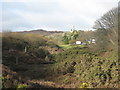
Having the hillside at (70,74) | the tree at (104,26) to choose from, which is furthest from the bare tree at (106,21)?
the hillside at (70,74)

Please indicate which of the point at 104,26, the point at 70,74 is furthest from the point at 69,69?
the point at 104,26

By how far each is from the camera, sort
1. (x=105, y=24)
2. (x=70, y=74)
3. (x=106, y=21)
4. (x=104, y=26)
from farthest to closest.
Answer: (x=104, y=26) → (x=105, y=24) → (x=106, y=21) → (x=70, y=74)

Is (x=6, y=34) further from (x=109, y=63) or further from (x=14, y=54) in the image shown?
(x=109, y=63)

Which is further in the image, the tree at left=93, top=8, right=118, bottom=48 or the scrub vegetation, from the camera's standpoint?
the tree at left=93, top=8, right=118, bottom=48

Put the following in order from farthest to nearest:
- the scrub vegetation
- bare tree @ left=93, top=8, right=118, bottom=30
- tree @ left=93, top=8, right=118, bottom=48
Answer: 1. tree @ left=93, top=8, right=118, bottom=48
2. bare tree @ left=93, top=8, right=118, bottom=30
3. the scrub vegetation

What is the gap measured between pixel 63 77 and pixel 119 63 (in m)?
3.37

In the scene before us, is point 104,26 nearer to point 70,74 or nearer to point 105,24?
point 105,24

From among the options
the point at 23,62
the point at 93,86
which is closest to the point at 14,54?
the point at 23,62

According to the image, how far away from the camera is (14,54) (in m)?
16.6

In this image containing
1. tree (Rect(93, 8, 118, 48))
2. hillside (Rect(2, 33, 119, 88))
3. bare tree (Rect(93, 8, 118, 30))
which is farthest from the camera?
tree (Rect(93, 8, 118, 48))

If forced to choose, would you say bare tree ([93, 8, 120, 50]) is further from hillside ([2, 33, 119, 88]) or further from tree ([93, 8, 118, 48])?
hillside ([2, 33, 119, 88])

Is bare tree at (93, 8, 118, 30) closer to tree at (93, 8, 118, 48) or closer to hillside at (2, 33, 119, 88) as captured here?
tree at (93, 8, 118, 48)

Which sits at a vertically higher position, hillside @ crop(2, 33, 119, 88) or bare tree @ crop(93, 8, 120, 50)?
bare tree @ crop(93, 8, 120, 50)

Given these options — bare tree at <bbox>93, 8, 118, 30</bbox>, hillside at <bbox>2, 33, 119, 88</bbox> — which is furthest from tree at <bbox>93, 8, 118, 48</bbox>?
hillside at <bbox>2, 33, 119, 88</bbox>
